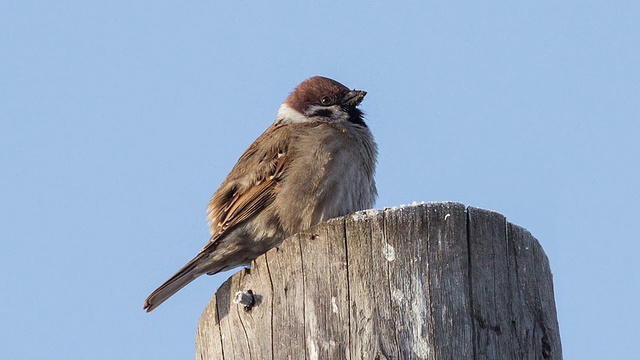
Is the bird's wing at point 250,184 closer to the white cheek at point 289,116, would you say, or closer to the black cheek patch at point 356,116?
the white cheek at point 289,116

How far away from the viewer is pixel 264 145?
229 inches

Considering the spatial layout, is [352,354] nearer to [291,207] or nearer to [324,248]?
[324,248]

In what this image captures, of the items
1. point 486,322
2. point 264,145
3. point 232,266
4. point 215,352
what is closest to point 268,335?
point 215,352

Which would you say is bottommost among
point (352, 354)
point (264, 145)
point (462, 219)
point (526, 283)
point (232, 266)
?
point (352, 354)

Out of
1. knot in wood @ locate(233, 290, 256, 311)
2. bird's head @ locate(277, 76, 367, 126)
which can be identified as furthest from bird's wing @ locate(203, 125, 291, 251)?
knot in wood @ locate(233, 290, 256, 311)

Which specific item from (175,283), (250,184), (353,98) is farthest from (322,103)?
(175,283)

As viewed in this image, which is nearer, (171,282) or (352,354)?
(352,354)

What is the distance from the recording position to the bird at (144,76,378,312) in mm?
5258

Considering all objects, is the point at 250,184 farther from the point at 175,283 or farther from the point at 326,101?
the point at 326,101

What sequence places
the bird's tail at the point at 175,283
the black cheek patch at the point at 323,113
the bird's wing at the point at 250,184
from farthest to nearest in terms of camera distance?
1. the black cheek patch at the point at 323,113
2. the bird's wing at the point at 250,184
3. the bird's tail at the point at 175,283

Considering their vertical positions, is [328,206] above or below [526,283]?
above

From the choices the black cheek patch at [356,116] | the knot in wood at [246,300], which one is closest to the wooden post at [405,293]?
the knot in wood at [246,300]

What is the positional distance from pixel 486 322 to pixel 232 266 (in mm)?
2685

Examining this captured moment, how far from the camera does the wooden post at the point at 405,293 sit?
3125 mm
